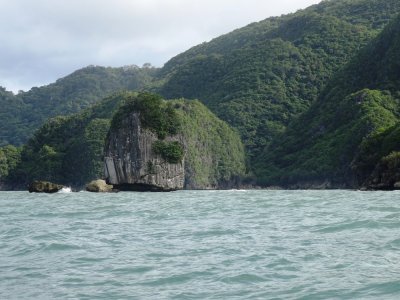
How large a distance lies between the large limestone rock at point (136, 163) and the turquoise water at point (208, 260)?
2840 inches

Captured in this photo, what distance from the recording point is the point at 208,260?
18.2 metres

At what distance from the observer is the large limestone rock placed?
335ft

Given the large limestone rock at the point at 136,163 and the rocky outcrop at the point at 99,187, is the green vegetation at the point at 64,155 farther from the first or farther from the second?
the rocky outcrop at the point at 99,187

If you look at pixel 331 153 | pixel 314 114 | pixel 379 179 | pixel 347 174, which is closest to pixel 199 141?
pixel 314 114

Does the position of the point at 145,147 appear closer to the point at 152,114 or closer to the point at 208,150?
the point at 152,114

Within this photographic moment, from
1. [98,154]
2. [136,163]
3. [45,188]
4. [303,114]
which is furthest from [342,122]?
[45,188]

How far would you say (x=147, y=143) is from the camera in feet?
349

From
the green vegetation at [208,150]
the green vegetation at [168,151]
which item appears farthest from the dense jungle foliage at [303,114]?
the green vegetation at [208,150]

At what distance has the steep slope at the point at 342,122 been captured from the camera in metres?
112

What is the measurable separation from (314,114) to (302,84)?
39238 mm

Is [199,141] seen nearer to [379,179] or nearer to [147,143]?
[147,143]

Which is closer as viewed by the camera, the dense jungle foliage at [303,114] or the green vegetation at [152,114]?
the green vegetation at [152,114]

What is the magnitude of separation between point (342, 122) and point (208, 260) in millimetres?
109867

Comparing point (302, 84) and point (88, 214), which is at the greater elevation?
point (302, 84)
